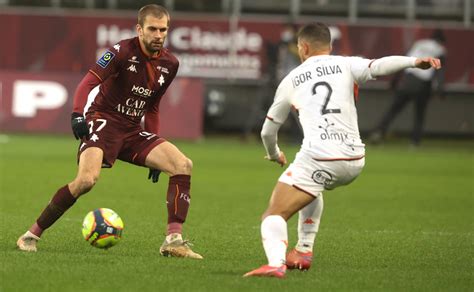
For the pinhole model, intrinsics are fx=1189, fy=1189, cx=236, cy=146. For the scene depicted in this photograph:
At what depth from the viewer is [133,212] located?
12680 millimetres

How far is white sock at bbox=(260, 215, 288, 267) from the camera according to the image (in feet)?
26.1

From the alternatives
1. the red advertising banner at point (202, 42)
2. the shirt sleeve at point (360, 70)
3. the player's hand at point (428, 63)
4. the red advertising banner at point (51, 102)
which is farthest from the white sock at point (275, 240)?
the red advertising banner at point (202, 42)

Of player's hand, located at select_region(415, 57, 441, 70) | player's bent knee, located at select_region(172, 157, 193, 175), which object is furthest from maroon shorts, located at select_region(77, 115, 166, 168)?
player's hand, located at select_region(415, 57, 441, 70)

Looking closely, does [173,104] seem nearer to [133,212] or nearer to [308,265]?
→ [133,212]

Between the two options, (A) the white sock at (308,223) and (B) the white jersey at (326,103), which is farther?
(A) the white sock at (308,223)

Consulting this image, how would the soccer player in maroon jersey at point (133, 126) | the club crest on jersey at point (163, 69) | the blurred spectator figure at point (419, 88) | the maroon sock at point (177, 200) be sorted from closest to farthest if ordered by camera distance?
the soccer player in maroon jersey at point (133, 126) → the maroon sock at point (177, 200) → the club crest on jersey at point (163, 69) → the blurred spectator figure at point (419, 88)

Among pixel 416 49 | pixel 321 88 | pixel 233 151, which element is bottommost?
pixel 233 151

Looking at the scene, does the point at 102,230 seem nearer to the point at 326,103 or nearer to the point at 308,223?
the point at 308,223

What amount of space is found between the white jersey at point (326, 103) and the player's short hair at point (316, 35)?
0.43 ft

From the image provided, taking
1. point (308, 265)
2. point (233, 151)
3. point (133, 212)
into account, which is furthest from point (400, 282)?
point (233, 151)

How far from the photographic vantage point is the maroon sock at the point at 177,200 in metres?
9.34

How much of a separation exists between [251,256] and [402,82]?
16276 millimetres

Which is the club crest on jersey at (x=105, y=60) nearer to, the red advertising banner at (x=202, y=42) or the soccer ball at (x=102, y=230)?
the soccer ball at (x=102, y=230)

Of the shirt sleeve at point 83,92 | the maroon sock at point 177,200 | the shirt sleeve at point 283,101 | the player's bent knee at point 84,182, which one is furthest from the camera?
the maroon sock at point 177,200
